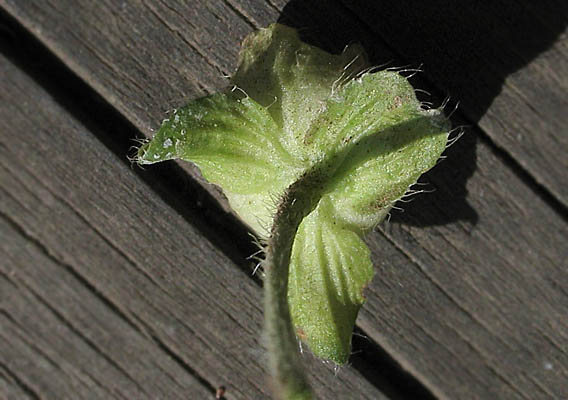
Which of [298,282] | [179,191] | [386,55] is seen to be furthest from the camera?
[179,191]

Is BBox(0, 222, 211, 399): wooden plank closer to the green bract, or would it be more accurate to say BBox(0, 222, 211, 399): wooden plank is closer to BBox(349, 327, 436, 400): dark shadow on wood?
BBox(349, 327, 436, 400): dark shadow on wood

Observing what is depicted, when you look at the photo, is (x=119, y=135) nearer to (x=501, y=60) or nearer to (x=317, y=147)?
(x=317, y=147)

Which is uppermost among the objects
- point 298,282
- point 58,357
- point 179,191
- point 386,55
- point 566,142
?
point 566,142

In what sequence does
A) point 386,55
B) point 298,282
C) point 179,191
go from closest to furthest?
point 298,282
point 386,55
point 179,191

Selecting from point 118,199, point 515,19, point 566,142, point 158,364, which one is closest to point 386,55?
point 515,19

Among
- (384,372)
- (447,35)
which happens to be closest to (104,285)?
(384,372)

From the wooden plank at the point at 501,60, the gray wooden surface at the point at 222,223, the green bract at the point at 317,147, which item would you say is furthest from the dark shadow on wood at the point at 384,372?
the wooden plank at the point at 501,60

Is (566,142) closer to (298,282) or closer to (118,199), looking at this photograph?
(298,282)

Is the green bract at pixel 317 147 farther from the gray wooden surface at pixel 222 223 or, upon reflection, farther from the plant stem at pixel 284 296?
the gray wooden surface at pixel 222 223
